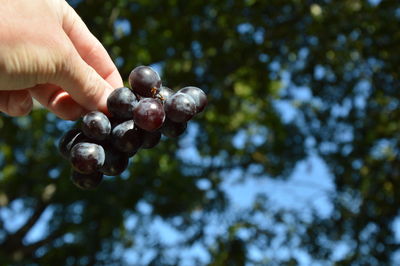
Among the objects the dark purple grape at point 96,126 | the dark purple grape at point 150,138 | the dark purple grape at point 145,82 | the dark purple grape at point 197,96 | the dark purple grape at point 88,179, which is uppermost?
the dark purple grape at point 197,96

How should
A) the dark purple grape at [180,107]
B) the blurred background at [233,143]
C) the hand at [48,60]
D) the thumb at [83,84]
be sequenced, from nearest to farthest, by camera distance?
the hand at [48,60] < the thumb at [83,84] < the dark purple grape at [180,107] < the blurred background at [233,143]

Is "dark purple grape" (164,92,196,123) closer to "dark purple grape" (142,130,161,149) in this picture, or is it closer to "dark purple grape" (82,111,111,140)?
"dark purple grape" (142,130,161,149)

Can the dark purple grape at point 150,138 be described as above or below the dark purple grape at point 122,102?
above

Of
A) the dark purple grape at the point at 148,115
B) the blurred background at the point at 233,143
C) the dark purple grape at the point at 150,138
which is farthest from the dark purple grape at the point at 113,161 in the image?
the blurred background at the point at 233,143

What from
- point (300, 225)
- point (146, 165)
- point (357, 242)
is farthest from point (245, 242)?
point (146, 165)

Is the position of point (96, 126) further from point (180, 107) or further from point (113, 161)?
point (180, 107)

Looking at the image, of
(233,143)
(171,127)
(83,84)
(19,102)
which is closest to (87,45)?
(83,84)

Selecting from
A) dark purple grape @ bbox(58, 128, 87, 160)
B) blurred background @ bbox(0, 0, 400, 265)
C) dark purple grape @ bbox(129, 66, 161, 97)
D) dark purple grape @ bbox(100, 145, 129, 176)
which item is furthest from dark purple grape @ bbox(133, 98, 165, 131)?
blurred background @ bbox(0, 0, 400, 265)

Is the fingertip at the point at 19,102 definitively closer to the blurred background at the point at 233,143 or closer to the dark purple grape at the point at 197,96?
the dark purple grape at the point at 197,96
